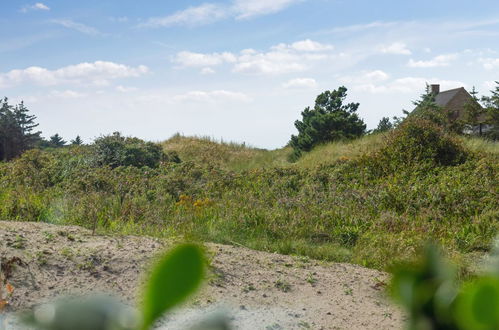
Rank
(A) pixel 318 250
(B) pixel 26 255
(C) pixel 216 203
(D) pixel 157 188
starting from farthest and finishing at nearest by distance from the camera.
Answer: (D) pixel 157 188 < (C) pixel 216 203 < (A) pixel 318 250 < (B) pixel 26 255

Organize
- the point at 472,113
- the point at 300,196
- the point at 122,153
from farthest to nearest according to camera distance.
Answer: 1. the point at 472,113
2. the point at 122,153
3. the point at 300,196

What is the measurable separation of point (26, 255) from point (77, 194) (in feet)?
16.4

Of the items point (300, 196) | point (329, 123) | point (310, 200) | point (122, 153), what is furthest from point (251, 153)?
point (310, 200)

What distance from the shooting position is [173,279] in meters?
0.25

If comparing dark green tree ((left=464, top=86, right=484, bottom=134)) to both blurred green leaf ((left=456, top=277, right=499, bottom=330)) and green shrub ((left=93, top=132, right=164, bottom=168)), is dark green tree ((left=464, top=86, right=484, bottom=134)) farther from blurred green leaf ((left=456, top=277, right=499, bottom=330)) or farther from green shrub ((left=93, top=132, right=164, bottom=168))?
blurred green leaf ((left=456, top=277, right=499, bottom=330))

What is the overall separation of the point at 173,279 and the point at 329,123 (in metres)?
19.9

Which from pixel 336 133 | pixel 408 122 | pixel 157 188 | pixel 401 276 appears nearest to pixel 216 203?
pixel 157 188

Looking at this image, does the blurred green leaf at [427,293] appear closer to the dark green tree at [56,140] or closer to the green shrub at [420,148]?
the green shrub at [420,148]

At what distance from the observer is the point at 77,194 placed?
32.0ft

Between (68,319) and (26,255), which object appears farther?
(26,255)

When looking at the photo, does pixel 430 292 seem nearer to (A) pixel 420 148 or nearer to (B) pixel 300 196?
(B) pixel 300 196

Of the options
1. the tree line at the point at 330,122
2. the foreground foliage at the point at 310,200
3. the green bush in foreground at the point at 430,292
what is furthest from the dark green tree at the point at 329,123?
the green bush in foreground at the point at 430,292

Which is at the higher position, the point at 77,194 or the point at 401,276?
the point at 401,276

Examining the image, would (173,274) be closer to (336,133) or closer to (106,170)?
(106,170)
